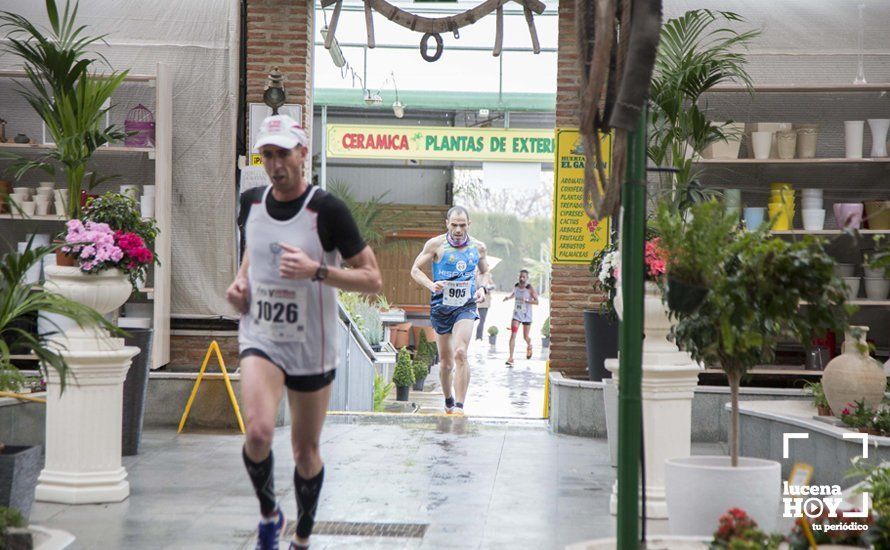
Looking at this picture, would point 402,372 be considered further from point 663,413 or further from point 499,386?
point 663,413

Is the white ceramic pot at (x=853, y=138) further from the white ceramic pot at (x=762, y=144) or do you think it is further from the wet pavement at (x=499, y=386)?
the wet pavement at (x=499, y=386)

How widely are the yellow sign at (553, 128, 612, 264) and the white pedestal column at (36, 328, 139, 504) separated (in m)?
3.89

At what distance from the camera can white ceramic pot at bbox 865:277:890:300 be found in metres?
8.10

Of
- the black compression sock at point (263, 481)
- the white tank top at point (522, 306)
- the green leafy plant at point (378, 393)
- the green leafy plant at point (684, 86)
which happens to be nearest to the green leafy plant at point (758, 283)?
the black compression sock at point (263, 481)

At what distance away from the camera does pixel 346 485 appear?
596 centimetres

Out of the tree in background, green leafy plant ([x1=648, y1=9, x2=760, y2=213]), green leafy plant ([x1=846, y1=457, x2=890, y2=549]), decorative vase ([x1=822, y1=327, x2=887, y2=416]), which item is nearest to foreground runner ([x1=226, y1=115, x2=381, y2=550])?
green leafy plant ([x1=846, y1=457, x2=890, y2=549])

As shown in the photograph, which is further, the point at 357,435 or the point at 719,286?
the point at 357,435

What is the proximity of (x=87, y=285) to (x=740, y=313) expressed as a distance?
343cm

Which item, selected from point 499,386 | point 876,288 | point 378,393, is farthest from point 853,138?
point 499,386

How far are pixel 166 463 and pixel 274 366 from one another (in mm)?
2941

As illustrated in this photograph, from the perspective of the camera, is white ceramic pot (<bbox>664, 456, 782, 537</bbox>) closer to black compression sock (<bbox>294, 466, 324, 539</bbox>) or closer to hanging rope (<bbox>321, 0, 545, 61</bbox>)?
black compression sock (<bbox>294, 466, 324, 539</bbox>)

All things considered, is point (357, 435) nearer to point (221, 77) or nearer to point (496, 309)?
point (221, 77)

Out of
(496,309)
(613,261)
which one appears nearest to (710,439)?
(613,261)

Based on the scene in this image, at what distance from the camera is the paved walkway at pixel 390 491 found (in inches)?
191
